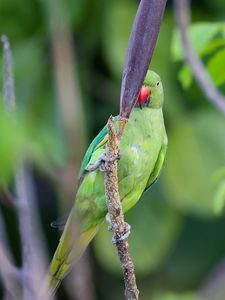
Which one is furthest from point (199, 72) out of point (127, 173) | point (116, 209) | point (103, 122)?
point (103, 122)

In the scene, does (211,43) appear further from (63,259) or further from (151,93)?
(63,259)

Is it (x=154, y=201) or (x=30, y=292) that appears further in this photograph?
(x=154, y=201)

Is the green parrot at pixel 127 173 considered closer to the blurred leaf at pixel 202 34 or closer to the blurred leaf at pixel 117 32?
the blurred leaf at pixel 202 34

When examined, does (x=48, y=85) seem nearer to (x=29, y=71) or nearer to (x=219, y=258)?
(x=29, y=71)

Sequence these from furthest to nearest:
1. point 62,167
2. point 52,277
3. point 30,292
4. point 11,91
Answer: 1. point 62,167
2. point 52,277
3. point 11,91
4. point 30,292

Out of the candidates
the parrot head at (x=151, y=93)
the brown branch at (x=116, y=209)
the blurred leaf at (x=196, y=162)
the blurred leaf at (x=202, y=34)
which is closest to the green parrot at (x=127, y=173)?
the parrot head at (x=151, y=93)

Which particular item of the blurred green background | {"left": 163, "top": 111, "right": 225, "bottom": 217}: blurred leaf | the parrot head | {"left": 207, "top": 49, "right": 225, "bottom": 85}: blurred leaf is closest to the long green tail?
the parrot head

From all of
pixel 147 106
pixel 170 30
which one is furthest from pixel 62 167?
pixel 147 106
